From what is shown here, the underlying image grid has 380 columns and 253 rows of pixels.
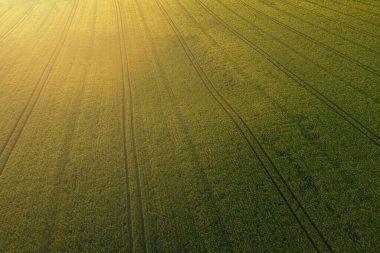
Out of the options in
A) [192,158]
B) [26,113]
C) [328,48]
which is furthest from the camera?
[328,48]

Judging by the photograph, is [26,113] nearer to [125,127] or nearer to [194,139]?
[125,127]

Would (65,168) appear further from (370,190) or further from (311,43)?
(311,43)

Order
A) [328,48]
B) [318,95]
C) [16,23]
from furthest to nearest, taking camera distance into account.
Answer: [16,23] < [328,48] < [318,95]

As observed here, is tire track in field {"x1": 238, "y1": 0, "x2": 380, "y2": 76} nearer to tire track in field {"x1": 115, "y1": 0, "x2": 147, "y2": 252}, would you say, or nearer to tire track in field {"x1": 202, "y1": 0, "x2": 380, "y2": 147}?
tire track in field {"x1": 202, "y1": 0, "x2": 380, "y2": 147}

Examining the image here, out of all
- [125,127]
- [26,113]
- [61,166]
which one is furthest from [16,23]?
[61,166]

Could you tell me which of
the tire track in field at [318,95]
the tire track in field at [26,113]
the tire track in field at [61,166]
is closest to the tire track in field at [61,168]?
the tire track in field at [61,166]

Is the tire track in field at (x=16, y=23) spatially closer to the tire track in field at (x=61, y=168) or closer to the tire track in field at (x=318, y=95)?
the tire track in field at (x=61, y=168)

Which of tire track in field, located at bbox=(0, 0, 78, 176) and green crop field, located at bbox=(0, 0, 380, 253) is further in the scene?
tire track in field, located at bbox=(0, 0, 78, 176)

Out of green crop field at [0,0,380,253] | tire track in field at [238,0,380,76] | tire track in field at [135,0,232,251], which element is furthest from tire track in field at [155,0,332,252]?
tire track in field at [238,0,380,76]
